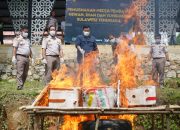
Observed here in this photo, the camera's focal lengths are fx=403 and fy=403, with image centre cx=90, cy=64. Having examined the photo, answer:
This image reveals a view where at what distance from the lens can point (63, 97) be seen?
273 inches

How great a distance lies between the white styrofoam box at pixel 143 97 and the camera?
7.26 meters

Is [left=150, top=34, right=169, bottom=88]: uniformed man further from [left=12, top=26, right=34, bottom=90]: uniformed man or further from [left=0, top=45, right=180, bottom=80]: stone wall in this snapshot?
[left=12, top=26, right=34, bottom=90]: uniformed man

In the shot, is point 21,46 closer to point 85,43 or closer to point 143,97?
point 85,43

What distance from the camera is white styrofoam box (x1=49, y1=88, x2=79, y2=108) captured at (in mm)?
6898

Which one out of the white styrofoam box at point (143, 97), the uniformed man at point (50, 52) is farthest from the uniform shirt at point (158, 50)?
the white styrofoam box at point (143, 97)

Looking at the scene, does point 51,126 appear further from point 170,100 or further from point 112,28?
point 112,28

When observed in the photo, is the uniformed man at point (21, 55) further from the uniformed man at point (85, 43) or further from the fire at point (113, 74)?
the uniformed man at point (85, 43)

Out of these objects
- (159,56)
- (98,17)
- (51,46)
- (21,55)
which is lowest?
(21,55)

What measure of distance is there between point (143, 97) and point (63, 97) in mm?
1473

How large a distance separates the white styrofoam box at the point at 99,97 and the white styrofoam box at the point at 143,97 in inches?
13.5

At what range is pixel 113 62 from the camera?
1527cm

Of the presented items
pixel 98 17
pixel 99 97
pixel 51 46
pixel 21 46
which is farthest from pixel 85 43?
pixel 99 97

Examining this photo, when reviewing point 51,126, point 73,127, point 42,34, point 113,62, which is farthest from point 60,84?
point 42,34

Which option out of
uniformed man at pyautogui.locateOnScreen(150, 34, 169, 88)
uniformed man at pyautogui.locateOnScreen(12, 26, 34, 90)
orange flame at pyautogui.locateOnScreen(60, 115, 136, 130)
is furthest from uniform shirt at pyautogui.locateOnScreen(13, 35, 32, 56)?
uniformed man at pyautogui.locateOnScreen(150, 34, 169, 88)
